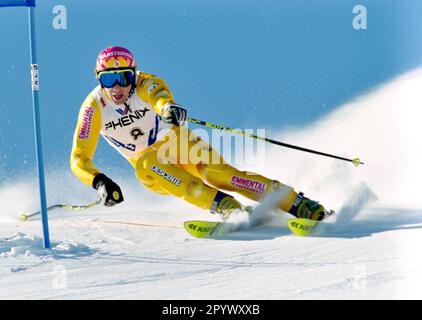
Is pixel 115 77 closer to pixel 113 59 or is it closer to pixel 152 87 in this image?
pixel 113 59

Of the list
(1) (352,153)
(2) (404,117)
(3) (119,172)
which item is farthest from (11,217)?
(2) (404,117)

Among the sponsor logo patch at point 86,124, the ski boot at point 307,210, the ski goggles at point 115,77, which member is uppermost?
the ski goggles at point 115,77

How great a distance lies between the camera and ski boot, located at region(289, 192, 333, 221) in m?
5.02

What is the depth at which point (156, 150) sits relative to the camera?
5426 mm

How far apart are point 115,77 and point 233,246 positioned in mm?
1671

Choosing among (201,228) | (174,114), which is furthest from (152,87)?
(201,228)

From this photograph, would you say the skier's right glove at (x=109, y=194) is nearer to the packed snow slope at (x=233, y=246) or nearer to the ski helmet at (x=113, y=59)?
the packed snow slope at (x=233, y=246)

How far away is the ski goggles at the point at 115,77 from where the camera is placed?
5.11 metres

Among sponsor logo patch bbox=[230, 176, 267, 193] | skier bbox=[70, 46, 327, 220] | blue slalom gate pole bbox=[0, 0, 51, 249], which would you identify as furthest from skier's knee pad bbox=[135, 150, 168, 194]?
blue slalom gate pole bbox=[0, 0, 51, 249]

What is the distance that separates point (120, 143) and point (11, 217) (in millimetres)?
1667

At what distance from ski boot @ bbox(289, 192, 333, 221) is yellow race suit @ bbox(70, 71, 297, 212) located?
0.16ft

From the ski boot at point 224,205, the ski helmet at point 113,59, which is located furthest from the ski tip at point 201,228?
the ski helmet at point 113,59
